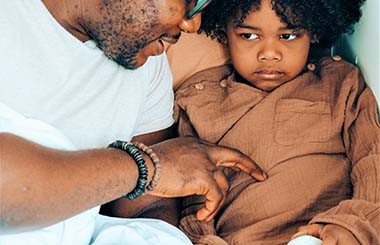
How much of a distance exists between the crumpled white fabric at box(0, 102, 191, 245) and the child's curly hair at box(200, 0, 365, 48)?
1.58ft

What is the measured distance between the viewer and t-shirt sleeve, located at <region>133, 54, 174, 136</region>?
139 cm

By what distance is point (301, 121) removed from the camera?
1406 mm

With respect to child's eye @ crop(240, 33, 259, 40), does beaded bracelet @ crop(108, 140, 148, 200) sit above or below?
below

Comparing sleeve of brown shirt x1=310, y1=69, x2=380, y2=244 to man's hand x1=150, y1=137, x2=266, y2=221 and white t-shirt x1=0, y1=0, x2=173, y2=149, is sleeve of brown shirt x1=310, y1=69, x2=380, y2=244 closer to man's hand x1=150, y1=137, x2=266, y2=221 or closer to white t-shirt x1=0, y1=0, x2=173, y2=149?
man's hand x1=150, y1=137, x2=266, y2=221

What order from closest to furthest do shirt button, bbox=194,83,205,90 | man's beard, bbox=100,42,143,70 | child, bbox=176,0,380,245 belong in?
man's beard, bbox=100,42,143,70
child, bbox=176,0,380,245
shirt button, bbox=194,83,205,90

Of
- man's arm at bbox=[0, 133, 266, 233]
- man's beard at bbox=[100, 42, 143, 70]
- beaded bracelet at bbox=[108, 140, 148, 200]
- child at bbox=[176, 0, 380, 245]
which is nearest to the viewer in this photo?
man's arm at bbox=[0, 133, 266, 233]

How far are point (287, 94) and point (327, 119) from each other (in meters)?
0.11

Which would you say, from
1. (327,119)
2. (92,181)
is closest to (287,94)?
(327,119)

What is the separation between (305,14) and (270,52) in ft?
0.38

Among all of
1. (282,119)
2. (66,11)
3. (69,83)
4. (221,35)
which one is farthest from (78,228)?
(221,35)

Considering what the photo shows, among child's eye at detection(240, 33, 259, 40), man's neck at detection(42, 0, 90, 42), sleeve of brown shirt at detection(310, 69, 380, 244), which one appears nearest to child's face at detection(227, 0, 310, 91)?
child's eye at detection(240, 33, 259, 40)

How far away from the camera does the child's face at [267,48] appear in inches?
55.0

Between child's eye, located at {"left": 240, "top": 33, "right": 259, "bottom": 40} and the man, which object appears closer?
the man

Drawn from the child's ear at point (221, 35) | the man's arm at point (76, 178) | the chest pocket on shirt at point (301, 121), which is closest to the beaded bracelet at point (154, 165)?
the man's arm at point (76, 178)
